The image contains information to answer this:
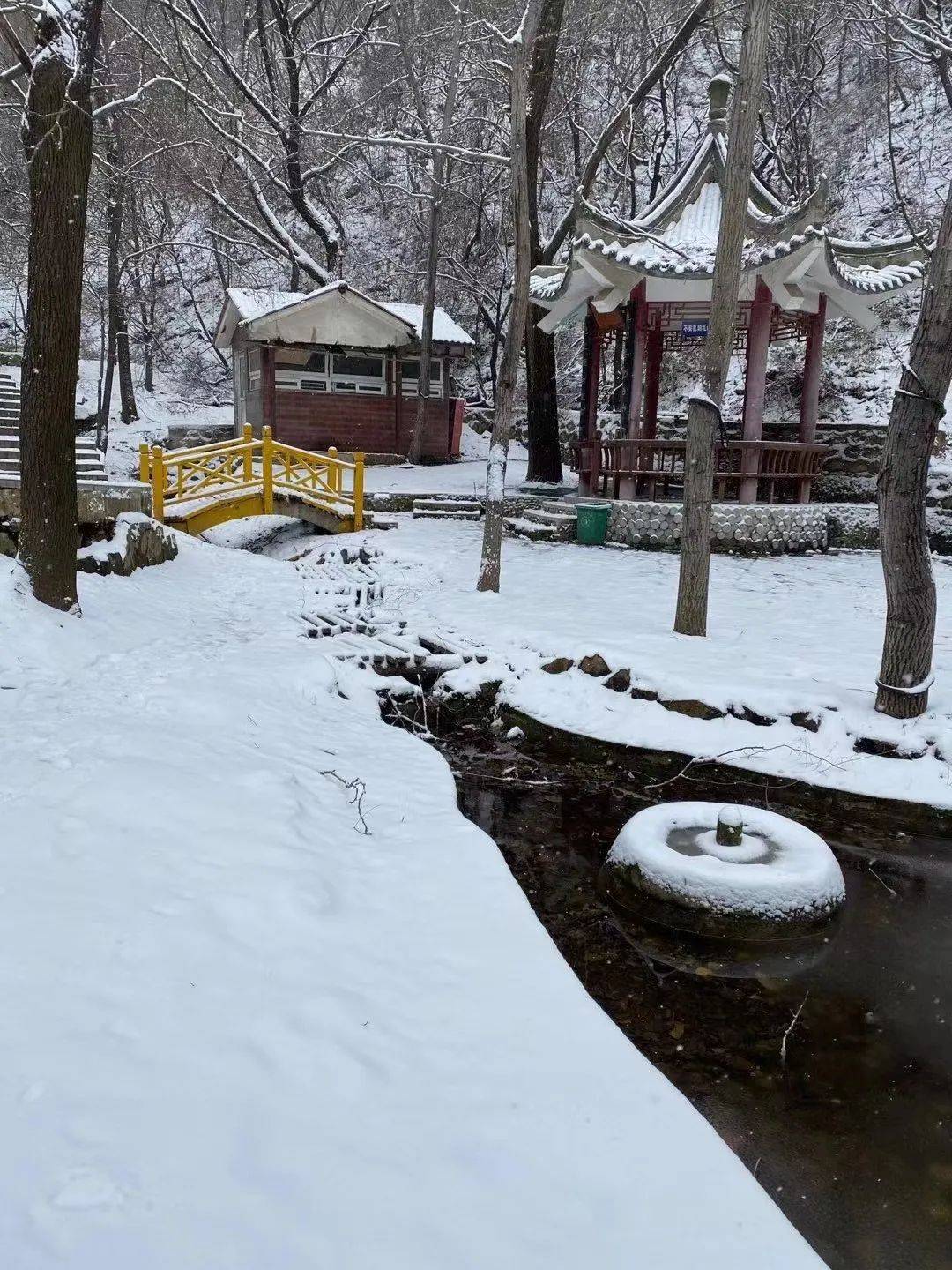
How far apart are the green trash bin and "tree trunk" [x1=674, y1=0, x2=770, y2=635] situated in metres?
5.76

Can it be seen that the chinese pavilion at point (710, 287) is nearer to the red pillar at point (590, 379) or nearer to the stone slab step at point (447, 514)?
the red pillar at point (590, 379)

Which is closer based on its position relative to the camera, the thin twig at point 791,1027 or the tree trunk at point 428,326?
the thin twig at point 791,1027

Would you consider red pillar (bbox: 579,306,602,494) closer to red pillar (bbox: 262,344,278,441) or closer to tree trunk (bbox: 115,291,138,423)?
red pillar (bbox: 262,344,278,441)

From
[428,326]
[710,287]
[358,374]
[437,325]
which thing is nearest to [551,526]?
[710,287]

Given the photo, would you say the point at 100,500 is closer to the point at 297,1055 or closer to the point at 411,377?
the point at 297,1055

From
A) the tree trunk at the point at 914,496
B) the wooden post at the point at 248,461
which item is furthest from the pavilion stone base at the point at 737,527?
the tree trunk at the point at 914,496

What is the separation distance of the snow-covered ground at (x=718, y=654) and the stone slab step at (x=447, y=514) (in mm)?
3277

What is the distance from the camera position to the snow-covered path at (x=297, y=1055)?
221 centimetres

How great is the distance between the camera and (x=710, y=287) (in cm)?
1318

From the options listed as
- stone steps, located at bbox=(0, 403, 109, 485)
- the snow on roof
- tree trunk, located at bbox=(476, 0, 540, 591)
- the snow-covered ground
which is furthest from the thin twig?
the snow on roof

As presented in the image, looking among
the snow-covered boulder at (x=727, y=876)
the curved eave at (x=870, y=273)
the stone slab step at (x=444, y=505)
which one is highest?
the curved eave at (x=870, y=273)

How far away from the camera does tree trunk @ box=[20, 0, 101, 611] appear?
6641mm

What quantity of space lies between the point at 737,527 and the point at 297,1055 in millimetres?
11514

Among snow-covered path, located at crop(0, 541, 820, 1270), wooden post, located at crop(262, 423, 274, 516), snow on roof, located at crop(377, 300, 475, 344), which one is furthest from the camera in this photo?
snow on roof, located at crop(377, 300, 475, 344)
